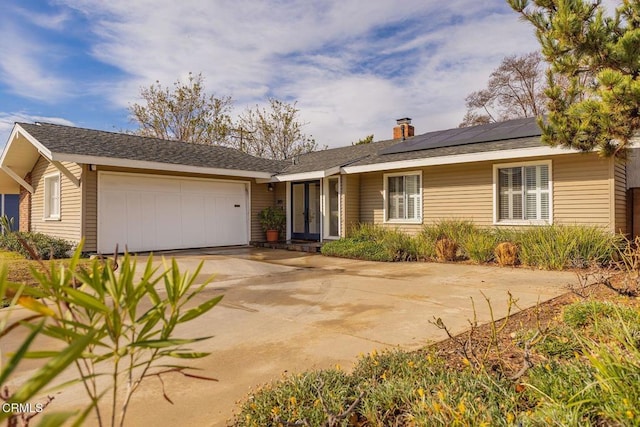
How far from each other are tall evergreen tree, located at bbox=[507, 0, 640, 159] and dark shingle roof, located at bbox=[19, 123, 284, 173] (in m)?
10.2

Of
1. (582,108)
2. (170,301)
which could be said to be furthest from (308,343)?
(582,108)

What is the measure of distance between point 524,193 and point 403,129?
7.02 metres

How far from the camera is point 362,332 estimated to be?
13.2 ft

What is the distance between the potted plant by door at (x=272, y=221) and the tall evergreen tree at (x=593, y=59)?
1055 cm

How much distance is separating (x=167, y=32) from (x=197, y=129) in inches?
541

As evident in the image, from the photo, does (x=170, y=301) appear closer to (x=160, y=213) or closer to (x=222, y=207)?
(x=160, y=213)

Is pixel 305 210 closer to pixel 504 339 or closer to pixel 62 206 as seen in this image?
pixel 62 206

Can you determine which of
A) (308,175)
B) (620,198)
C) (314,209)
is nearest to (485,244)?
(620,198)

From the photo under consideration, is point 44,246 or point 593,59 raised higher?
point 593,59

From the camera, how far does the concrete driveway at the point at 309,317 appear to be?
2.75 m

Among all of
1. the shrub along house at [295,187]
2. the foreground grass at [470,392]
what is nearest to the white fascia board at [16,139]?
the shrub along house at [295,187]

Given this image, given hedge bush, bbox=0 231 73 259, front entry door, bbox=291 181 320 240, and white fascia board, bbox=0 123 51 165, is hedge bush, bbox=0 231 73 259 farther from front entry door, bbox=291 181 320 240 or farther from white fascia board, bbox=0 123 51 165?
front entry door, bbox=291 181 320 240

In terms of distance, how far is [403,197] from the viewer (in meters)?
12.6

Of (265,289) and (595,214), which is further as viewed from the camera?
(595,214)
